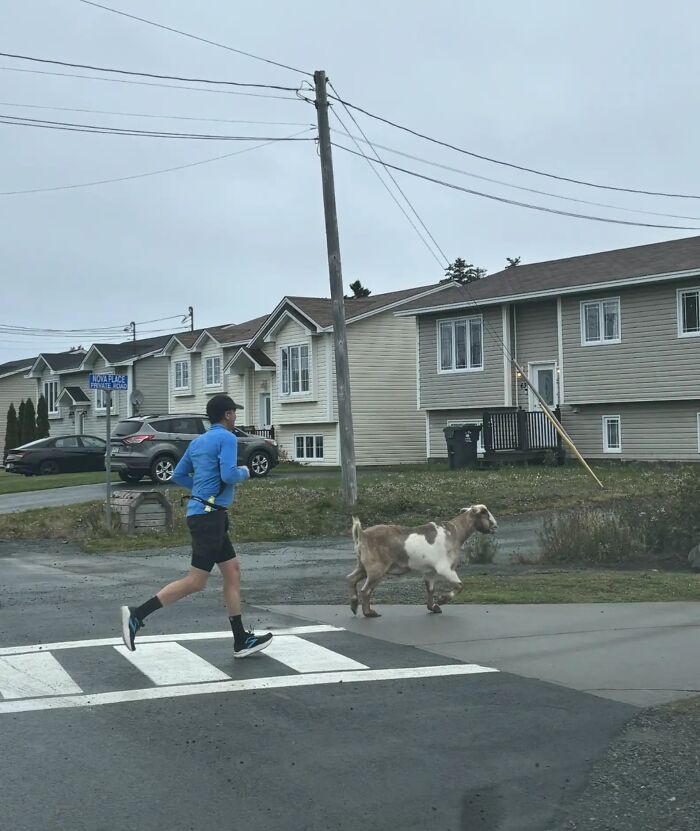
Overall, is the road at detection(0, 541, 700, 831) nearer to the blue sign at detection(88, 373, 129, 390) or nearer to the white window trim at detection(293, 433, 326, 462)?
the blue sign at detection(88, 373, 129, 390)

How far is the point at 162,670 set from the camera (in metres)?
7.98

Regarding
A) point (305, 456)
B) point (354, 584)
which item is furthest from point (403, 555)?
point (305, 456)

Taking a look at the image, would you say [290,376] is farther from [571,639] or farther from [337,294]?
[571,639]

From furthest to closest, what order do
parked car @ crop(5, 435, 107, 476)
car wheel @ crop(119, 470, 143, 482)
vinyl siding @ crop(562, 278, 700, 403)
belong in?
1. parked car @ crop(5, 435, 107, 476)
2. vinyl siding @ crop(562, 278, 700, 403)
3. car wheel @ crop(119, 470, 143, 482)

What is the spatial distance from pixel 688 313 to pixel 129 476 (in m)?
15.8

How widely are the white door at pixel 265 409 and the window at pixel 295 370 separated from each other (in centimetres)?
364

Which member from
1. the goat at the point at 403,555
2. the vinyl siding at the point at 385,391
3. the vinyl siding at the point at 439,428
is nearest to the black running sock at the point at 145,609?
the goat at the point at 403,555

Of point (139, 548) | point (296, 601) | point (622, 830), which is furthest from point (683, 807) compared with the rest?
point (139, 548)

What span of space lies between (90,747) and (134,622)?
2.31 metres

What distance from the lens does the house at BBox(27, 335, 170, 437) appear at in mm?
57906

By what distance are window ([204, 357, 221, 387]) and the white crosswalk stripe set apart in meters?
41.1

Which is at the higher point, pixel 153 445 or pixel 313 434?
pixel 313 434

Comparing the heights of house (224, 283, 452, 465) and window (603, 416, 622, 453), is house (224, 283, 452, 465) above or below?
above

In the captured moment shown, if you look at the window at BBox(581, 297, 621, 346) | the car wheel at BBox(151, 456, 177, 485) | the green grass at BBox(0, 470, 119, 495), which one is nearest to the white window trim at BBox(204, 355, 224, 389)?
the green grass at BBox(0, 470, 119, 495)
